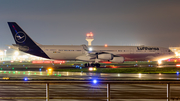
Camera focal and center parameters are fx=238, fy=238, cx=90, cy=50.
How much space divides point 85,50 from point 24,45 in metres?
12.6

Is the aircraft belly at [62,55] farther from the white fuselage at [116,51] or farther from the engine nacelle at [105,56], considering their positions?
the engine nacelle at [105,56]

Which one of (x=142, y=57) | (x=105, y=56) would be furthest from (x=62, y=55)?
(x=142, y=57)

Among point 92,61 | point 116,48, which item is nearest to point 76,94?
point 92,61

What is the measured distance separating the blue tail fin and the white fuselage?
3.75ft

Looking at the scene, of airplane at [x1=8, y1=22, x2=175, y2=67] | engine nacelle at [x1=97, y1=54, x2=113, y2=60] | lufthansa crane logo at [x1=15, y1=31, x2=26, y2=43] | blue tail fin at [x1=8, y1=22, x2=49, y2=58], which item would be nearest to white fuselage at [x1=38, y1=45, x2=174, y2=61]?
airplane at [x1=8, y1=22, x2=175, y2=67]

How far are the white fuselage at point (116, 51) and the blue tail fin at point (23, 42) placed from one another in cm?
114

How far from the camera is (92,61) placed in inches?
1908

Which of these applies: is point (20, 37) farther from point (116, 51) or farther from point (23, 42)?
point (116, 51)

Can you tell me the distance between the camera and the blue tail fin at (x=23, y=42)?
48.4 m

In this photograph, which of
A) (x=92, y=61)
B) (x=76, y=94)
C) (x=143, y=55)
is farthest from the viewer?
(x=143, y=55)

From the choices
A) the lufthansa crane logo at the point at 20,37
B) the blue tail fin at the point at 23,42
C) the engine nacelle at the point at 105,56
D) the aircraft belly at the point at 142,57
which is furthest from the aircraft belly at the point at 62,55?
the aircraft belly at the point at 142,57

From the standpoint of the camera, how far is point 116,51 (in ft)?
166

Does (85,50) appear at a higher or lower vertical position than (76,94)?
higher

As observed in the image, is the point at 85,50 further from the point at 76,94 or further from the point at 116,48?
the point at 76,94
